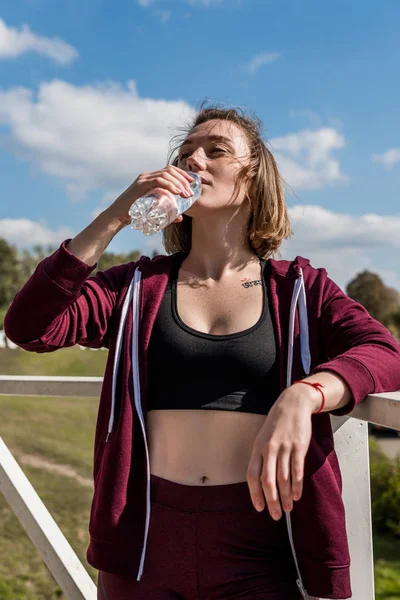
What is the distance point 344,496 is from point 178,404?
1.62ft

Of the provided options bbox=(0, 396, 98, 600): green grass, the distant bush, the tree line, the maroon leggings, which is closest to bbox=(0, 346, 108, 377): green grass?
bbox=(0, 396, 98, 600): green grass

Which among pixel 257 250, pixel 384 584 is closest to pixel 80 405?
pixel 384 584

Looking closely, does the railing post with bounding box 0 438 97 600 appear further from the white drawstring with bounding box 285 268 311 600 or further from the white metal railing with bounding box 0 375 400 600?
the white drawstring with bounding box 285 268 311 600

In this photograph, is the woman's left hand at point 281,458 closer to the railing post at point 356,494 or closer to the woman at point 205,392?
the woman at point 205,392

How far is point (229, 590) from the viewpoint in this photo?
1490 mm

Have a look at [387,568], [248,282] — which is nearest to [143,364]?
[248,282]

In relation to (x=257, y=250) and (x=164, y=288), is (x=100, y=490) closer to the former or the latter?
(x=164, y=288)

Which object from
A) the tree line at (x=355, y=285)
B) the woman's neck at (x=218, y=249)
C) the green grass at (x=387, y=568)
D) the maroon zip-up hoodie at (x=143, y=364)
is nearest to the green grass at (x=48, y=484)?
the green grass at (x=387, y=568)

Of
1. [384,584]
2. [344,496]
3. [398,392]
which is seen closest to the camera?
[398,392]

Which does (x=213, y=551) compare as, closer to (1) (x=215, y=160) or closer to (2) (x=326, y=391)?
(2) (x=326, y=391)

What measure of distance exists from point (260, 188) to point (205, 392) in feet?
2.01

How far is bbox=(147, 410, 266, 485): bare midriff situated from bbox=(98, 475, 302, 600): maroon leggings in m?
0.03

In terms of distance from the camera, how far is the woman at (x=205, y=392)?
150 cm

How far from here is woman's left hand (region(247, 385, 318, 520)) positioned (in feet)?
4.09
